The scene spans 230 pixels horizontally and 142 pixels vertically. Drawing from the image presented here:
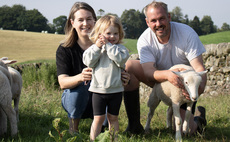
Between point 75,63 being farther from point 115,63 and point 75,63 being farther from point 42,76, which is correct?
point 42,76

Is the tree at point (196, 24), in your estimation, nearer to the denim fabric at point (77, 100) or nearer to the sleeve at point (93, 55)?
the denim fabric at point (77, 100)

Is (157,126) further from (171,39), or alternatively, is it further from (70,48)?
(70,48)

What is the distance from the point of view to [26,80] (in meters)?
9.97

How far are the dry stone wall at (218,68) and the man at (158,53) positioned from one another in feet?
16.7

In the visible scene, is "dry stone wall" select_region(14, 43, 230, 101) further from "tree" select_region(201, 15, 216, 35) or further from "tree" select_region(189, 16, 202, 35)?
A: "tree" select_region(201, 15, 216, 35)

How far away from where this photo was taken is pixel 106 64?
2756 mm

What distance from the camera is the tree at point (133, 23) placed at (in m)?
70.7

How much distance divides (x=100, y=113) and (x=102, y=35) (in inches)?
35.9

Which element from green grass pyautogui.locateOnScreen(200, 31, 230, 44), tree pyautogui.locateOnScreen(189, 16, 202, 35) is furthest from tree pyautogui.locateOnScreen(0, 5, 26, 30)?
green grass pyautogui.locateOnScreen(200, 31, 230, 44)

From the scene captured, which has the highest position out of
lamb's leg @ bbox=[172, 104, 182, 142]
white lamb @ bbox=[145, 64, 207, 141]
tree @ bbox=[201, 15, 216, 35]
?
tree @ bbox=[201, 15, 216, 35]

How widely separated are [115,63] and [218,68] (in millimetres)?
7282

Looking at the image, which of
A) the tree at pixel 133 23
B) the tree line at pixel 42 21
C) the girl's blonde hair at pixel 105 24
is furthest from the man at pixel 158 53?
the tree line at pixel 42 21

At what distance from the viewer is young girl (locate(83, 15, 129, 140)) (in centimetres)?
268

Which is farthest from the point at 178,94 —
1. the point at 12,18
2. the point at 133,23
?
the point at 12,18
